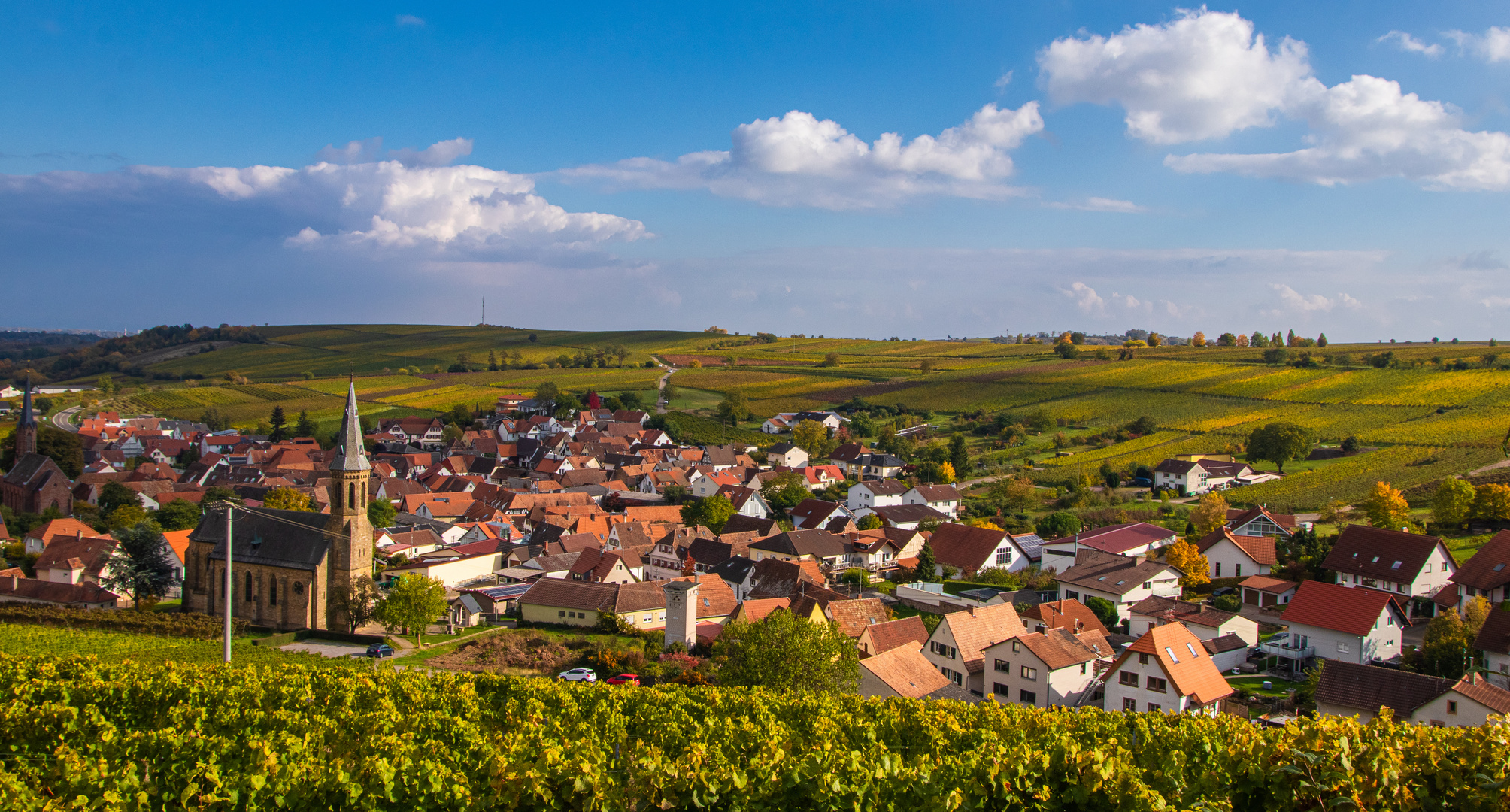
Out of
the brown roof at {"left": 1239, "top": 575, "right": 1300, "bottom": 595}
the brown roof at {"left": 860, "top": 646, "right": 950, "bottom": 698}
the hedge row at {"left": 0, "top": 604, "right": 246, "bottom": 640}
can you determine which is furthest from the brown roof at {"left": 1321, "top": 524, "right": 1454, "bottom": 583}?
the hedge row at {"left": 0, "top": 604, "right": 246, "bottom": 640}

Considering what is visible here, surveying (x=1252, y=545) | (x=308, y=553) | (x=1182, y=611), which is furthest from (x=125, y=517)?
(x=1252, y=545)

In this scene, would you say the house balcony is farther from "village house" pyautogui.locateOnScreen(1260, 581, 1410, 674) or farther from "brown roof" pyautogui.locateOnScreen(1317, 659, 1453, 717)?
"brown roof" pyautogui.locateOnScreen(1317, 659, 1453, 717)

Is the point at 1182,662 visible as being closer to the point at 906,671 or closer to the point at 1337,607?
the point at 906,671

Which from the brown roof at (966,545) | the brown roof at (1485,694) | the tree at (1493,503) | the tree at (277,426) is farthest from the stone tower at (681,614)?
the tree at (277,426)

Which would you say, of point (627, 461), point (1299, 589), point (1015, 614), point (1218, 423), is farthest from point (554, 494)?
point (1218, 423)

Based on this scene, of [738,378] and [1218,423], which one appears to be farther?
[738,378]

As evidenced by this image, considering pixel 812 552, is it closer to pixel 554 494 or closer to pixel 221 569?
pixel 554 494
